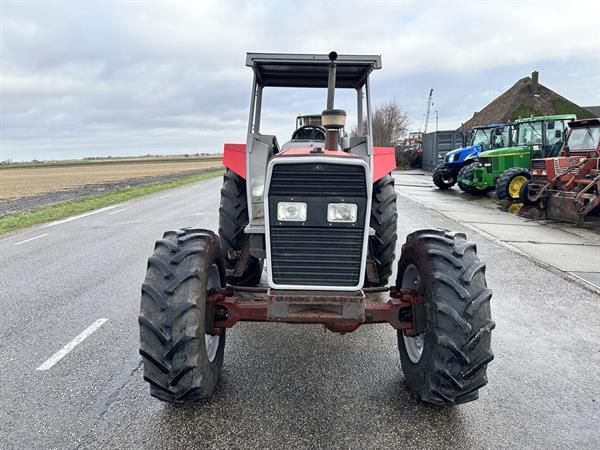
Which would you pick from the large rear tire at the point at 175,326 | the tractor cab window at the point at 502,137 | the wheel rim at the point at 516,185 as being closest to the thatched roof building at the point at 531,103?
the tractor cab window at the point at 502,137

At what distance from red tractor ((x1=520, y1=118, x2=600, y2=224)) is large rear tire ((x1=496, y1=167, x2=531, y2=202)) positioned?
0.77 metres

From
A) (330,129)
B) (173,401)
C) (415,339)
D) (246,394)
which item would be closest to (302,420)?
(246,394)

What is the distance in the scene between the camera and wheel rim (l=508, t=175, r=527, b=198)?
14.2m

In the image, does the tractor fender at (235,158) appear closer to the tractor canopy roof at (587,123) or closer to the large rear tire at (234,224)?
the large rear tire at (234,224)

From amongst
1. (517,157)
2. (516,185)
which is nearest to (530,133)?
(517,157)

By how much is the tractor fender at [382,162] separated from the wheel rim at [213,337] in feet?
6.43

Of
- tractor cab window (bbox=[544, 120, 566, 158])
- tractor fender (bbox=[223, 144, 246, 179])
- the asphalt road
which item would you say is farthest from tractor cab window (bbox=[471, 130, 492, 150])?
tractor fender (bbox=[223, 144, 246, 179])

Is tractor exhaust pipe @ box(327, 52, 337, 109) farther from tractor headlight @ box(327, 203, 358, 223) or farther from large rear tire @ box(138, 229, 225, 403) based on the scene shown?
large rear tire @ box(138, 229, 225, 403)

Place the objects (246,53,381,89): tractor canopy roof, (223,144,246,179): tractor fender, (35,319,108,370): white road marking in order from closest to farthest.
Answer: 1. (35,319,108,370): white road marking
2. (246,53,381,89): tractor canopy roof
3. (223,144,246,179): tractor fender

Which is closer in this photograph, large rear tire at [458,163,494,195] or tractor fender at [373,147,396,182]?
tractor fender at [373,147,396,182]

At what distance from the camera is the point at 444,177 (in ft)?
65.5

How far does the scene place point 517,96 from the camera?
3838 centimetres

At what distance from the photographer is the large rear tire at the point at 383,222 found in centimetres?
467

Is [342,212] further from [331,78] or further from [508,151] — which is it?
[508,151]
